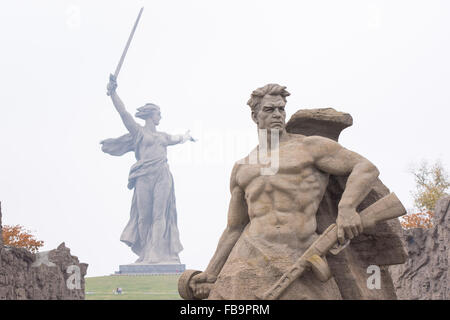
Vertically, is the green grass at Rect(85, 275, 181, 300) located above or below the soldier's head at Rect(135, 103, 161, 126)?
below

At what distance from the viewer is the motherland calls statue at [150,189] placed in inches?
1843

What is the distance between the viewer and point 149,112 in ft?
154

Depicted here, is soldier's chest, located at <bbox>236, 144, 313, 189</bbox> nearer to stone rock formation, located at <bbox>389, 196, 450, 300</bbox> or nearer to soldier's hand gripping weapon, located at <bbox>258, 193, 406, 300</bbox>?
soldier's hand gripping weapon, located at <bbox>258, 193, 406, 300</bbox>

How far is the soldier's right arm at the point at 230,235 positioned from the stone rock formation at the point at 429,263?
39.0ft

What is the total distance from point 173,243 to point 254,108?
41.7 metres

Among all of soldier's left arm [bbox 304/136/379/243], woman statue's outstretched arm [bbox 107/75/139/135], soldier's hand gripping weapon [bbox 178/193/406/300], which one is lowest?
soldier's hand gripping weapon [bbox 178/193/406/300]

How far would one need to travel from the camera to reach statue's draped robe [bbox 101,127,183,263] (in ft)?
154

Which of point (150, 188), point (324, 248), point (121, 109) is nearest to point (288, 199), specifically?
point (324, 248)

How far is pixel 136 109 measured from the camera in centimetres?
4719

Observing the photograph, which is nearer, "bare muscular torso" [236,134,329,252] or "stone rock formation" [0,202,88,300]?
"bare muscular torso" [236,134,329,252]

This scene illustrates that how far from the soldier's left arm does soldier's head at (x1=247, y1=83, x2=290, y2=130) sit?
1.07 ft

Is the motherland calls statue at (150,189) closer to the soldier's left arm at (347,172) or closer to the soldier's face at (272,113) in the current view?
the soldier's face at (272,113)

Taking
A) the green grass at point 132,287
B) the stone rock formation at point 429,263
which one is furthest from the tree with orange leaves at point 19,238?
the stone rock formation at point 429,263

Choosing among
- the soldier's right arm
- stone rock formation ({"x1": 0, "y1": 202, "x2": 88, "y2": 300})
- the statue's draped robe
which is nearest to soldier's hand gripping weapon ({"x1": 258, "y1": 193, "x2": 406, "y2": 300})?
the soldier's right arm
